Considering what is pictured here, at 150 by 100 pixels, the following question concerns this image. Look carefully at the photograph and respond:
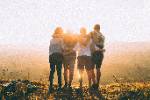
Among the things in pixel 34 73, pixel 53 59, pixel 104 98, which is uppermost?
pixel 53 59

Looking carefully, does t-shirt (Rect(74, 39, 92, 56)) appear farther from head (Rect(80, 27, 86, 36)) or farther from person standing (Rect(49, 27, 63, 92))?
person standing (Rect(49, 27, 63, 92))

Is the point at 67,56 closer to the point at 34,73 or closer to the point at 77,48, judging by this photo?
the point at 77,48

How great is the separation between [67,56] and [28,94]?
2746 millimetres

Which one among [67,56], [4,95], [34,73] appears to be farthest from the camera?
[34,73]

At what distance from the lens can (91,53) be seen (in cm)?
1697

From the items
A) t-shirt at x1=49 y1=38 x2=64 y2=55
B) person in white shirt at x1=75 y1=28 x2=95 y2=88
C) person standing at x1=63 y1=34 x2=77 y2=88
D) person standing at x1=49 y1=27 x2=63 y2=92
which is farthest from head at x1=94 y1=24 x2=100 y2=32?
t-shirt at x1=49 y1=38 x2=64 y2=55

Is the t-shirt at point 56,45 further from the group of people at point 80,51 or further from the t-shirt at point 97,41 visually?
the t-shirt at point 97,41

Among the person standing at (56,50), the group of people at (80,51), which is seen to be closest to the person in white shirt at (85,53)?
the group of people at (80,51)

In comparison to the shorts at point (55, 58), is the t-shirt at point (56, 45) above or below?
above

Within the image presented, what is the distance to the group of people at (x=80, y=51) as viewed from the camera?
16.8 metres

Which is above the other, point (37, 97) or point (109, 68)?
point (37, 97)

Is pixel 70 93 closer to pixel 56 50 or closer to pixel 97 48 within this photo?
pixel 56 50

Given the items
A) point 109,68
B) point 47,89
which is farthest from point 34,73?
point 47,89

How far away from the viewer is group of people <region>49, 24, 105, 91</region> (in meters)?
16.8
